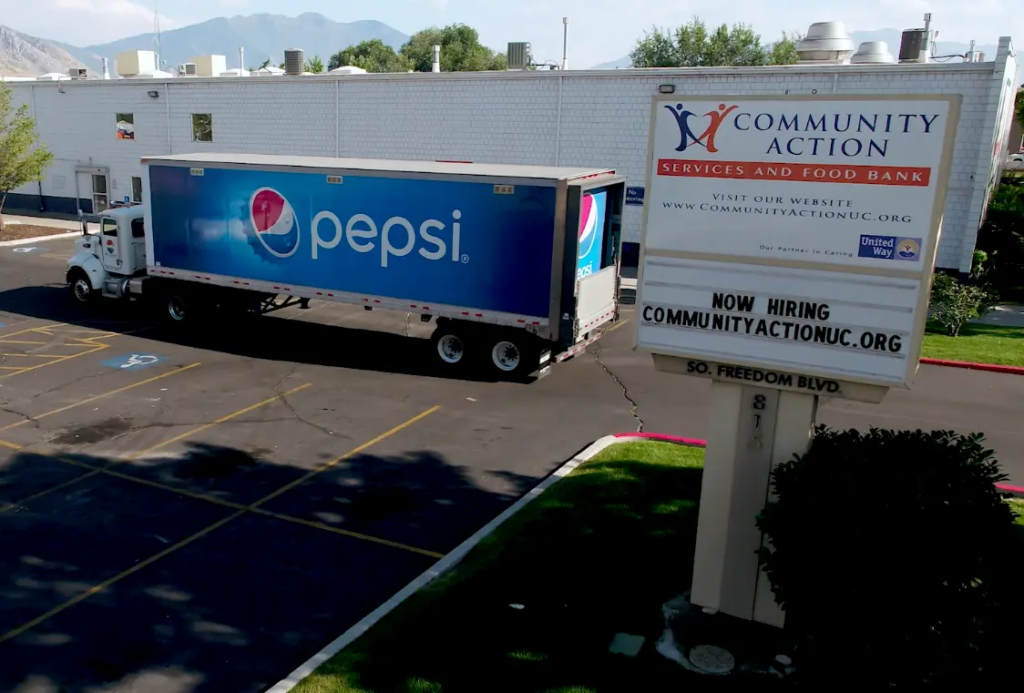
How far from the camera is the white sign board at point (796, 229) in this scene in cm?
692

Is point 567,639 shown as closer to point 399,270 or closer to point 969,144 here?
point 399,270

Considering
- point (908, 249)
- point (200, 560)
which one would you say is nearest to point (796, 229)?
point (908, 249)

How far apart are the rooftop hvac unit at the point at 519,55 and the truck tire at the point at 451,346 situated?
1952 cm

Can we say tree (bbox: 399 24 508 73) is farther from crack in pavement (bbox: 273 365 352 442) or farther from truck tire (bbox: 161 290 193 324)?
crack in pavement (bbox: 273 365 352 442)

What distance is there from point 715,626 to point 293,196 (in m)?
14.1

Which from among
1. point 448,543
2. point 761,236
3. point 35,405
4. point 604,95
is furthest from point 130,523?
point 604,95

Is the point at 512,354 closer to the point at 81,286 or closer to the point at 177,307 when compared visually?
the point at 177,307

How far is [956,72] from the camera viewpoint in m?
24.3

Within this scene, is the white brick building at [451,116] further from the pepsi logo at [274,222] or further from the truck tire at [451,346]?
the truck tire at [451,346]

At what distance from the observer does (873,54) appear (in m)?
27.3

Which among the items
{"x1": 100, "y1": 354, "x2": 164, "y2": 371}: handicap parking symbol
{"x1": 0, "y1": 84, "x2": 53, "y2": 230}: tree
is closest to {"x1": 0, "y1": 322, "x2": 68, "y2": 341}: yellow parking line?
{"x1": 100, "y1": 354, "x2": 164, "y2": 371}: handicap parking symbol

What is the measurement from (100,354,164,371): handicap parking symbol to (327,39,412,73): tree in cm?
9272

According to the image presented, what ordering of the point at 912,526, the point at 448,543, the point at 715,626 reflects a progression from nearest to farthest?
1. the point at 912,526
2. the point at 715,626
3. the point at 448,543

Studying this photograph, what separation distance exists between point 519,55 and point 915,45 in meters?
14.6
